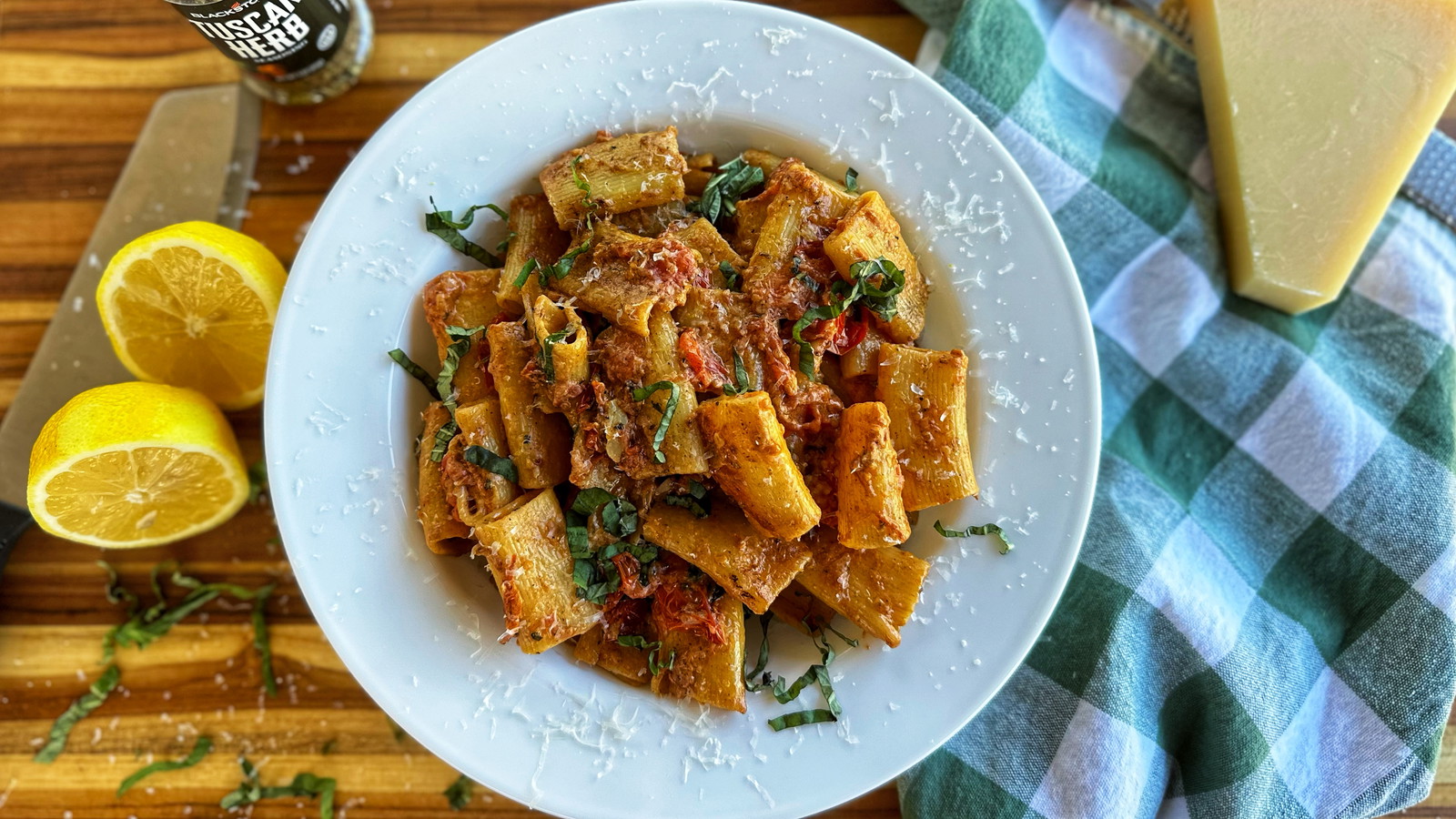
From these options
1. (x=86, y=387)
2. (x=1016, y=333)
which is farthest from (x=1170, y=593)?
(x=86, y=387)

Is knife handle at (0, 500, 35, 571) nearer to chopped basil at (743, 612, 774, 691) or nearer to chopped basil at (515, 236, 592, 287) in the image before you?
chopped basil at (515, 236, 592, 287)

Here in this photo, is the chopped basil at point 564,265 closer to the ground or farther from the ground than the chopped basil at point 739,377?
farther from the ground

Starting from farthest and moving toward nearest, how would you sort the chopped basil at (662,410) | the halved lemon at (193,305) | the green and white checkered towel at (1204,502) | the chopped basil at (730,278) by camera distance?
the green and white checkered towel at (1204,502) < the halved lemon at (193,305) < the chopped basil at (730,278) < the chopped basil at (662,410)

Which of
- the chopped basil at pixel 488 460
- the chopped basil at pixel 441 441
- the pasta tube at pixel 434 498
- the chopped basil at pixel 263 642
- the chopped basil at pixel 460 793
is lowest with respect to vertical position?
the chopped basil at pixel 460 793

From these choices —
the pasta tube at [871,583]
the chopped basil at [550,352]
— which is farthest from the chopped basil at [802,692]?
the chopped basil at [550,352]

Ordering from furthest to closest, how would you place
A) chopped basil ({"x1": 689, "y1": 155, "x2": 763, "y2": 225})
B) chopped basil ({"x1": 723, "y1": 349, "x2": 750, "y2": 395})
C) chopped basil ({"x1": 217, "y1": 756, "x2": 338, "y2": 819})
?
chopped basil ({"x1": 217, "y1": 756, "x2": 338, "y2": 819})
chopped basil ({"x1": 689, "y1": 155, "x2": 763, "y2": 225})
chopped basil ({"x1": 723, "y1": 349, "x2": 750, "y2": 395})

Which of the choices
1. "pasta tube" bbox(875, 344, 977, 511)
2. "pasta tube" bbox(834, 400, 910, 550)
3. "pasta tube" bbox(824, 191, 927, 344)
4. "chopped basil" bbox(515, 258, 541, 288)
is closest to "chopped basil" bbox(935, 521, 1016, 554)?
"pasta tube" bbox(875, 344, 977, 511)

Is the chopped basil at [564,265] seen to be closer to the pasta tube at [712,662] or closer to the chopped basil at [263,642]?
the pasta tube at [712,662]

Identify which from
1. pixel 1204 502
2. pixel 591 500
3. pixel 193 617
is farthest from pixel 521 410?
pixel 1204 502

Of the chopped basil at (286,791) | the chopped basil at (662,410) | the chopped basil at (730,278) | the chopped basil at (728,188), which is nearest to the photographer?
the chopped basil at (662,410)
